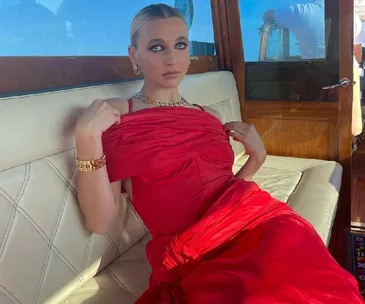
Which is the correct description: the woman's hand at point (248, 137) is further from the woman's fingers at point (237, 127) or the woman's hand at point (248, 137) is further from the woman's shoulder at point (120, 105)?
the woman's shoulder at point (120, 105)

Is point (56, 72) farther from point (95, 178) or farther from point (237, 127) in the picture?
point (237, 127)

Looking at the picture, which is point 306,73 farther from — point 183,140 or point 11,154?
point 11,154

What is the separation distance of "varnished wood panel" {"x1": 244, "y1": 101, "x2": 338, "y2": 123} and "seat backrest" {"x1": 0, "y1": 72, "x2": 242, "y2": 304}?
69.0 inches

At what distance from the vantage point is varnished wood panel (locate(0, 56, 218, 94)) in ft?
4.60

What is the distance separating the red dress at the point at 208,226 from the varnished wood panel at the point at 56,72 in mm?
381

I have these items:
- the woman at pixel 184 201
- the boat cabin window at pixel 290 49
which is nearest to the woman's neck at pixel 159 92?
the woman at pixel 184 201

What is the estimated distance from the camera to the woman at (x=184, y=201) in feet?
3.26

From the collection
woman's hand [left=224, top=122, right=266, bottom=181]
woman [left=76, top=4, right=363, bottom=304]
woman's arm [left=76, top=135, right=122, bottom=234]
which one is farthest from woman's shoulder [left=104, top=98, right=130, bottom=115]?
woman's hand [left=224, top=122, right=266, bottom=181]

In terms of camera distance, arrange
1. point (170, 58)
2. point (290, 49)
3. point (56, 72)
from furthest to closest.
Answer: point (290, 49), point (56, 72), point (170, 58)

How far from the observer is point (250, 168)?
1.69m

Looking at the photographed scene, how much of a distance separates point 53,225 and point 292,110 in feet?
6.87

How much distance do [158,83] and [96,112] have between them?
1.01 feet

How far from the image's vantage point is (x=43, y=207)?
1226 mm

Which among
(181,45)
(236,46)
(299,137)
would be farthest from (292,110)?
(181,45)
